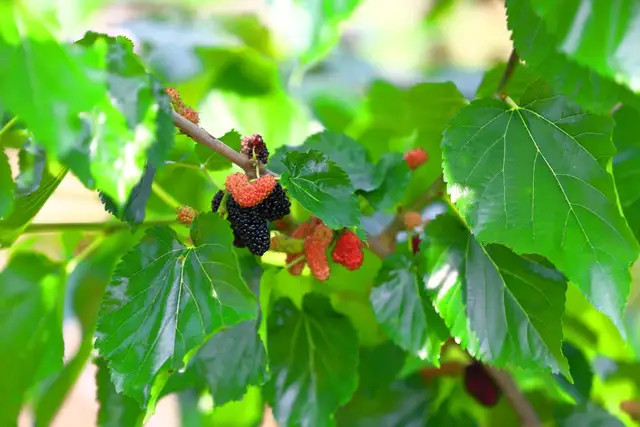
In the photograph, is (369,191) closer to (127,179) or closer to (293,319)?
(293,319)

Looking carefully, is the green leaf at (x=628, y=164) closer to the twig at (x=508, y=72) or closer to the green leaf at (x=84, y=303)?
the twig at (x=508, y=72)

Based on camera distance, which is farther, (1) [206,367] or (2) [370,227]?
(2) [370,227]

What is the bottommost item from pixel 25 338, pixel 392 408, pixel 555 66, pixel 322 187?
pixel 392 408

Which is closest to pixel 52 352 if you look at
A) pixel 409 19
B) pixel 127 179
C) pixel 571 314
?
pixel 127 179

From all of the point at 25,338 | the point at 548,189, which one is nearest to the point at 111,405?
the point at 25,338

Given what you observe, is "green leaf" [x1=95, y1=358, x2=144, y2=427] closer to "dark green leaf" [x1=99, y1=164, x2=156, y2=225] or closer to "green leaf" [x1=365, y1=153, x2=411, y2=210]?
"dark green leaf" [x1=99, y1=164, x2=156, y2=225]

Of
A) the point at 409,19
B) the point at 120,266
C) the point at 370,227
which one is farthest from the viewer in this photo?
the point at 409,19

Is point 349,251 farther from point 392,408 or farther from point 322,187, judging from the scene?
point 392,408

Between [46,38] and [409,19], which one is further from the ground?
[46,38]
